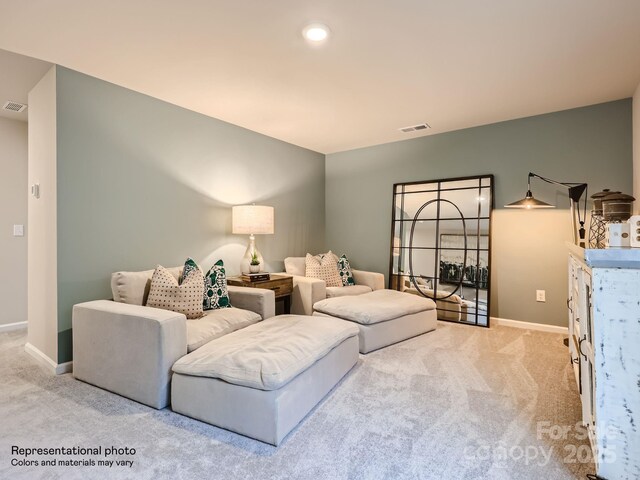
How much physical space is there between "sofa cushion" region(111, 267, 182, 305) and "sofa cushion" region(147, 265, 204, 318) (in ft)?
0.27

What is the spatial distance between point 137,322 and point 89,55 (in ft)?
6.16

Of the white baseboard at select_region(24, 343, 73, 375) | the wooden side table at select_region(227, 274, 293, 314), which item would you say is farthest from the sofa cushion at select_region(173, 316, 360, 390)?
the white baseboard at select_region(24, 343, 73, 375)

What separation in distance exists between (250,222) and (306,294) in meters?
0.99

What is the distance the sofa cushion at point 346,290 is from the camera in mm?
3922

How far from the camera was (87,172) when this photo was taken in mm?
2662

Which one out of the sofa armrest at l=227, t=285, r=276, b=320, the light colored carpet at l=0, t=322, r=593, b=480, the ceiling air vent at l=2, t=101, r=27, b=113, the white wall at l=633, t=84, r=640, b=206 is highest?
the ceiling air vent at l=2, t=101, r=27, b=113

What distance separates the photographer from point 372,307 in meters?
3.15

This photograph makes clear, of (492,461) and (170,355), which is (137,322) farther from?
(492,461)

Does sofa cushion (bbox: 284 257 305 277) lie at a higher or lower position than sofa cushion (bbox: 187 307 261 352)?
higher

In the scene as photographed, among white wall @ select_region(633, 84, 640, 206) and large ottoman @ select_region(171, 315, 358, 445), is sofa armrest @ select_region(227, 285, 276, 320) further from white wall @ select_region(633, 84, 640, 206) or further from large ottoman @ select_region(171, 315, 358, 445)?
white wall @ select_region(633, 84, 640, 206)

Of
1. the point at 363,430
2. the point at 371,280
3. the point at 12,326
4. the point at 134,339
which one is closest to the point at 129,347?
the point at 134,339

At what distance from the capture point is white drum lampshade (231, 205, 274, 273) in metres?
3.58

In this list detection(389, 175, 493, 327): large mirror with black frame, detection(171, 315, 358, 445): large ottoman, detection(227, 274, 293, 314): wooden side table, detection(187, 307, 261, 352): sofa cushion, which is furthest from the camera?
detection(389, 175, 493, 327): large mirror with black frame

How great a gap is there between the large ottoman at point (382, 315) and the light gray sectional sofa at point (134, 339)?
97 centimetres
